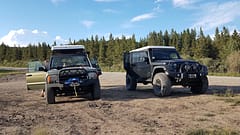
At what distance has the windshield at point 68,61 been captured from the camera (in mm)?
13109

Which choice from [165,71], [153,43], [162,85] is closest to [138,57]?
[165,71]

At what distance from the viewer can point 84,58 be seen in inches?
533

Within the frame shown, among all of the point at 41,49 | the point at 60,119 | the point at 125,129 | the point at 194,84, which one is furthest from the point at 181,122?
the point at 41,49

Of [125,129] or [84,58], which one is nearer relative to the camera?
[125,129]

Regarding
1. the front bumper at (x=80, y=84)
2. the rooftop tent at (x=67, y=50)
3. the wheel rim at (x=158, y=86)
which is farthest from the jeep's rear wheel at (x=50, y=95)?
the wheel rim at (x=158, y=86)

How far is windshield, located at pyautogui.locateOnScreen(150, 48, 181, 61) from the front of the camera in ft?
47.1

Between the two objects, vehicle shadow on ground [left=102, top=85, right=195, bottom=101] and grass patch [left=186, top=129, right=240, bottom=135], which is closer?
grass patch [left=186, top=129, right=240, bottom=135]

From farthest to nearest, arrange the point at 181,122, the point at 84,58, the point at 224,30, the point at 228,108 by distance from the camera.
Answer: the point at 224,30 < the point at 84,58 < the point at 228,108 < the point at 181,122

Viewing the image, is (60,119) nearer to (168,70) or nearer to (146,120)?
(146,120)

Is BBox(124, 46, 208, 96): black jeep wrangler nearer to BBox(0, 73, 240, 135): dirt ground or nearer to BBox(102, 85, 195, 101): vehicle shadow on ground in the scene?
BBox(102, 85, 195, 101): vehicle shadow on ground

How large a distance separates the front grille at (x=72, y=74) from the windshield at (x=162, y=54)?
3.67 meters

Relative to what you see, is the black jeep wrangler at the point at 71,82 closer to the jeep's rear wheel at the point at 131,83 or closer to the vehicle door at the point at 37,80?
the vehicle door at the point at 37,80

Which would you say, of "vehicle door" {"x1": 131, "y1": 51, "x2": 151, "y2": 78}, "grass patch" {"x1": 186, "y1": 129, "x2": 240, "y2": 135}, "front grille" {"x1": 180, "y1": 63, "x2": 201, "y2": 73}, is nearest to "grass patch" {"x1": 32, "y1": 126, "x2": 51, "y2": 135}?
"grass patch" {"x1": 186, "y1": 129, "x2": 240, "y2": 135}

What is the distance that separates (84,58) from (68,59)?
642mm
